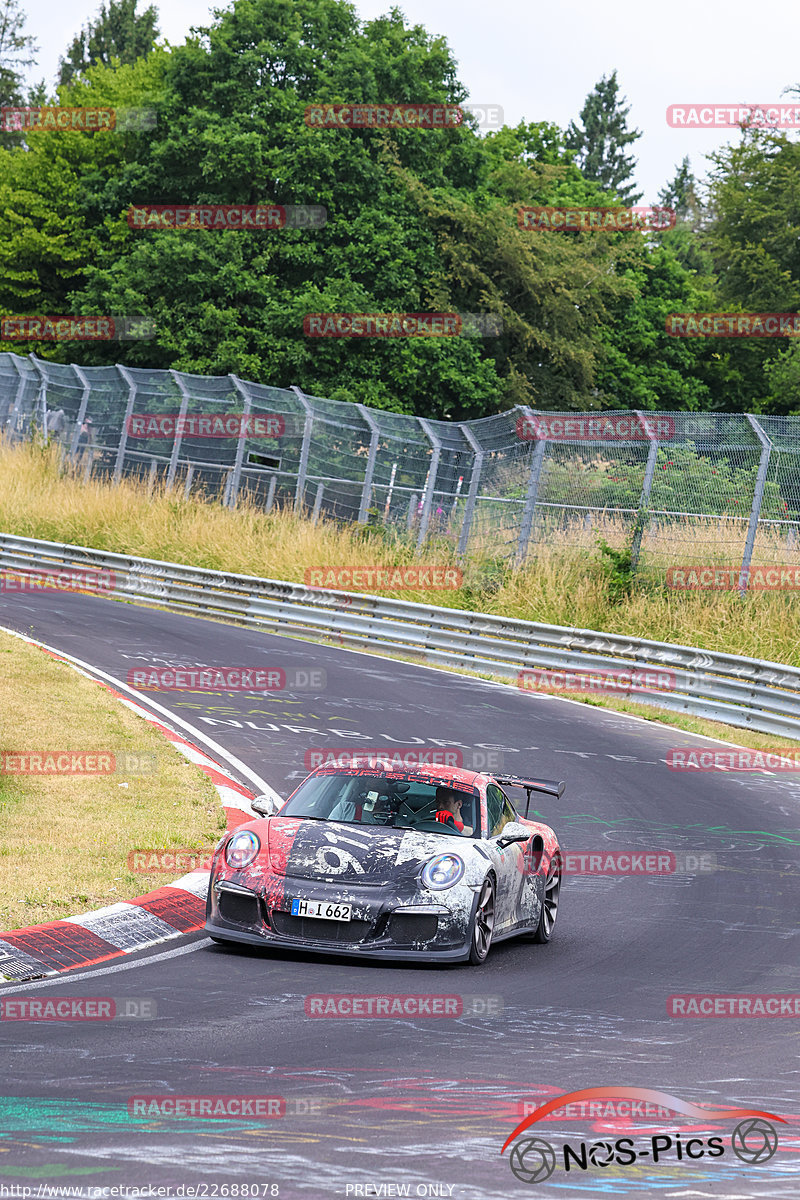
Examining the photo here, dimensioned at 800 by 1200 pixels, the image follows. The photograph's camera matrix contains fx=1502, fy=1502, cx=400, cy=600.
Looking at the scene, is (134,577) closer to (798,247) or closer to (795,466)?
(795,466)

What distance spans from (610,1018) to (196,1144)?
10.4ft

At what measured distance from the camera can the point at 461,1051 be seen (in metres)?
6.86

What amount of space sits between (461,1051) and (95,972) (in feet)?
7.73

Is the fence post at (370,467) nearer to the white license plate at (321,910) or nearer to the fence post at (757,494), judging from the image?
the fence post at (757,494)

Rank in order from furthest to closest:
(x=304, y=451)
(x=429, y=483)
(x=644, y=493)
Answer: (x=304, y=451), (x=429, y=483), (x=644, y=493)

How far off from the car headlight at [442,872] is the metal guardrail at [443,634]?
463 inches

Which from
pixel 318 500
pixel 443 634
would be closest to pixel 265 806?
pixel 443 634

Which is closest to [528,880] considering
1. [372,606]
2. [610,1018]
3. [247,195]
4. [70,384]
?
[610,1018]

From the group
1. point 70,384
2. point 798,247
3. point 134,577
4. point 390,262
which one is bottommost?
point 134,577

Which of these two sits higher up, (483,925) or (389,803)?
(389,803)

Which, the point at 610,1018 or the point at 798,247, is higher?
the point at 798,247

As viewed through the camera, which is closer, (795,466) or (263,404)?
(795,466)

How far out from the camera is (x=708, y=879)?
12.2 metres

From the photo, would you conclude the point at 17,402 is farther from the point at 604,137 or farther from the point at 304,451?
the point at 604,137
